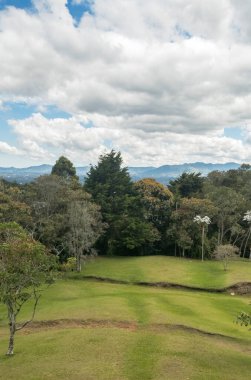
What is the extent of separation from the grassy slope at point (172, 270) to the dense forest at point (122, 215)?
9.27ft

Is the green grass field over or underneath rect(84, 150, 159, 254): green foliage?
underneath

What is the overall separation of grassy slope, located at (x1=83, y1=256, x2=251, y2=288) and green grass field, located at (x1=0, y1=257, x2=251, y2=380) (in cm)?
497

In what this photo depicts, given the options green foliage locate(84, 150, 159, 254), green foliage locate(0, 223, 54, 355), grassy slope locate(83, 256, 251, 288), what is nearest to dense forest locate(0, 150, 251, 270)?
green foliage locate(84, 150, 159, 254)

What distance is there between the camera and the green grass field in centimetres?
1942

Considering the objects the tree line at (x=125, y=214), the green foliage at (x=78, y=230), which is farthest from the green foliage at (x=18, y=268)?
the green foliage at (x=78, y=230)

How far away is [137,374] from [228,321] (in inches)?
578

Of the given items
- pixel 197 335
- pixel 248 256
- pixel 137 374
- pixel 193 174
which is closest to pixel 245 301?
pixel 197 335

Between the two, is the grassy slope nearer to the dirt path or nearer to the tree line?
the tree line

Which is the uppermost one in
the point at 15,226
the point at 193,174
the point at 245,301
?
the point at 193,174

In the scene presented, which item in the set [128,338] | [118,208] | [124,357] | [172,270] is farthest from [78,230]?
[124,357]

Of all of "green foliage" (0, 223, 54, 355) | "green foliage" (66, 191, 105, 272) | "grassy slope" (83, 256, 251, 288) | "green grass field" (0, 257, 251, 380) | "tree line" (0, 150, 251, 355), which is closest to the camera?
"green grass field" (0, 257, 251, 380)

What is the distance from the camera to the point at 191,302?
36688 millimetres

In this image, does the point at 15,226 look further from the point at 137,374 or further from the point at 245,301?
the point at 245,301

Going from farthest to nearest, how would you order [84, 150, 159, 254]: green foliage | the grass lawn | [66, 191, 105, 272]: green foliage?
[84, 150, 159, 254]: green foliage
[66, 191, 105, 272]: green foliage
the grass lawn
